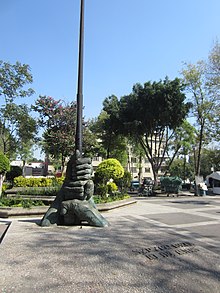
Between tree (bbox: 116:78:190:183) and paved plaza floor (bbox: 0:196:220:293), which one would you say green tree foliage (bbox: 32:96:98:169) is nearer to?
tree (bbox: 116:78:190:183)

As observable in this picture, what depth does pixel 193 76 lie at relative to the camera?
21516mm

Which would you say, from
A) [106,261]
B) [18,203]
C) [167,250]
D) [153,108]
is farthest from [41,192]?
[153,108]

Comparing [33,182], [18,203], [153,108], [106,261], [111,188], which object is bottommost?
[106,261]

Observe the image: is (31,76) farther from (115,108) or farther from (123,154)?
(123,154)

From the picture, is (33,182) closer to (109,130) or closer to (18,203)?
(18,203)

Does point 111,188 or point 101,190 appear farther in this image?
point 111,188

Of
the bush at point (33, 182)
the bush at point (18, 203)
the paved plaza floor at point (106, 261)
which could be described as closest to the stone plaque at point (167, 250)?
the paved plaza floor at point (106, 261)

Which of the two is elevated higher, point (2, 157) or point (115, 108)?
point (115, 108)

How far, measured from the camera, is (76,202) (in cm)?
646

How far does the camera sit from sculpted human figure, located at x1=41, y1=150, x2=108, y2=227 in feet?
21.0

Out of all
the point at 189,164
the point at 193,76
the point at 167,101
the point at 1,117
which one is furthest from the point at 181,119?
the point at 189,164

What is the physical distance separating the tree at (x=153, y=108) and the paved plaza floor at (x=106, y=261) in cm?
1630

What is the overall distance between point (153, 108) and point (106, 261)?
1864 centimetres

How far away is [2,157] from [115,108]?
1376 cm
